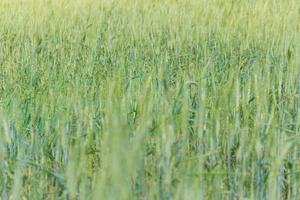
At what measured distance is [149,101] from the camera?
1302 mm

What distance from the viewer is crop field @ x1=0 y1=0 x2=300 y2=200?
3.70ft

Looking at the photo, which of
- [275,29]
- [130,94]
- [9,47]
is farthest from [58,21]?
[130,94]

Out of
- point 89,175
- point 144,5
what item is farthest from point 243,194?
point 144,5

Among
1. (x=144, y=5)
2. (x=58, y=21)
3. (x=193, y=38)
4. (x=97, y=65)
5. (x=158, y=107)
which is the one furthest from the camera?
(x=144, y=5)

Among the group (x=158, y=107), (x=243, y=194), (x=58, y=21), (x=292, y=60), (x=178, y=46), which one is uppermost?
(x=58, y=21)

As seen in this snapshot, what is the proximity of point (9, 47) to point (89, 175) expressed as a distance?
6.86 feet

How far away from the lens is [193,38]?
11.0 ft

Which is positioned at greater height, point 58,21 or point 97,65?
point 58,21

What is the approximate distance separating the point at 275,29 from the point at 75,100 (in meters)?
1.66

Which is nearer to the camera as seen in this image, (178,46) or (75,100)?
(75,100)

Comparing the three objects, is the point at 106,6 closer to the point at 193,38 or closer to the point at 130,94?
the point at 193,38

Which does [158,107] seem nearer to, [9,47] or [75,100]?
[75,100]

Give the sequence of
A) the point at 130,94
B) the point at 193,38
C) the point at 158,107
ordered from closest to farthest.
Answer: the point at 158,107, the point at 130,94, the point at 193,38

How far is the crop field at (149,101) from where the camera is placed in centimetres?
113
